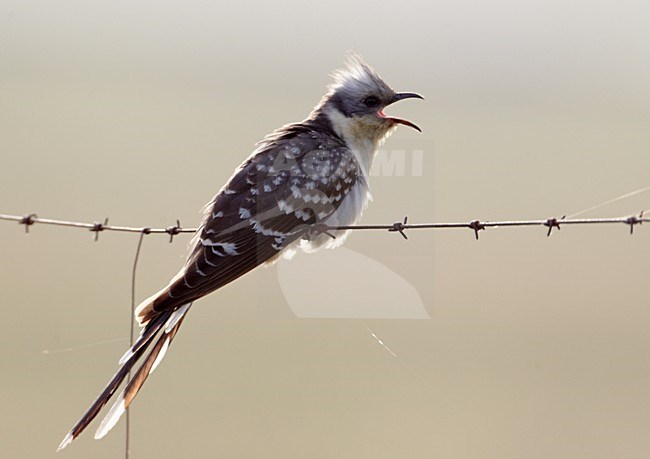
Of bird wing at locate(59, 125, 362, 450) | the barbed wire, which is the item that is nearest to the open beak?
bird wing at locate(59, 125, 362, 450)

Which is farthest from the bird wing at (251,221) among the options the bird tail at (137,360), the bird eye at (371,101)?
the bird eye at (371,101)

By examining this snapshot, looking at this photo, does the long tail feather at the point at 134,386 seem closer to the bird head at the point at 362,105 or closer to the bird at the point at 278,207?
the bird at the point at 278,207

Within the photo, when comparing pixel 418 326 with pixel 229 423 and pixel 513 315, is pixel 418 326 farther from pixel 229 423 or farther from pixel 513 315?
pixel 229 423

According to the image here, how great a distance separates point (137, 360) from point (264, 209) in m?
1.00

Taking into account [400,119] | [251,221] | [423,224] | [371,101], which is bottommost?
[423,224]

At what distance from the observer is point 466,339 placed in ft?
36.7

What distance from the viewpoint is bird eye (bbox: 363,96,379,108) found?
5.95 meters

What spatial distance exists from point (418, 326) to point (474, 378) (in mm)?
1459

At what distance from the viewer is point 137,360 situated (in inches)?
177

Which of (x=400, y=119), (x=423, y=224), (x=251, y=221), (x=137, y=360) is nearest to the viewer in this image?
(x=423, y=224)

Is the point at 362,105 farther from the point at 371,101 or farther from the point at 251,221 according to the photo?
the point at 251,221

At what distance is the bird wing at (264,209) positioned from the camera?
4645mm

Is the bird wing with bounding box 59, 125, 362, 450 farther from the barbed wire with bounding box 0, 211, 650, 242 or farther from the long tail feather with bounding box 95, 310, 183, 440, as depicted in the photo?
the barbed wire with bounding box 0, 211, 650, 242

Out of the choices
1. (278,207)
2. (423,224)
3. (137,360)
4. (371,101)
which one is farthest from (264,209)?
(371,101)
